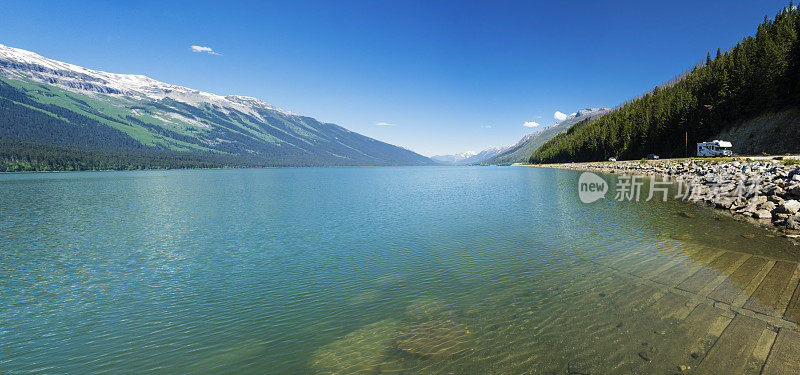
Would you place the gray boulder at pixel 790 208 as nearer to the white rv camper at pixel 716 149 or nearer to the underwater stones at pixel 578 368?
the underwater stones at pixel 578 368

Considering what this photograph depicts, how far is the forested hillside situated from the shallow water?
2712 inches

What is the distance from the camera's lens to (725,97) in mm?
73188

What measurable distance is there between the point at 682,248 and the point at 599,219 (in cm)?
977

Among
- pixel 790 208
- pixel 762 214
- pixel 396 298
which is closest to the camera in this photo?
pixel 396 298

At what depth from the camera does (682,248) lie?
635 inches

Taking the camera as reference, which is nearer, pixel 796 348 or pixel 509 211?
pixel 796 348

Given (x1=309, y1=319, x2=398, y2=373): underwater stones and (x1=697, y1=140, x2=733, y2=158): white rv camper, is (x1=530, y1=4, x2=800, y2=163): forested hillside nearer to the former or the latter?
(x1=697, y1=140, x2=733, y2=158): white rv camper

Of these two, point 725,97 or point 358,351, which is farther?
point 725,97

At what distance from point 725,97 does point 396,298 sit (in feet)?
342

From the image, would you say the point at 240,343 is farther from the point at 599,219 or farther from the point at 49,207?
the point at 49,207

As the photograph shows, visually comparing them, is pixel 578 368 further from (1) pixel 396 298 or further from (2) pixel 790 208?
(2) pixel 790 208

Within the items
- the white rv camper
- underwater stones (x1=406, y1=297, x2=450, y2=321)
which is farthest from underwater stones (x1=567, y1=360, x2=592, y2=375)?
the white rv camper

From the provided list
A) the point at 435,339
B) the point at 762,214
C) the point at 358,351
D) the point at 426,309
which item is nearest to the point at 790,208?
the point at 762,214

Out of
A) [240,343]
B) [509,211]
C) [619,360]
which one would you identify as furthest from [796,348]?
[509,211]
